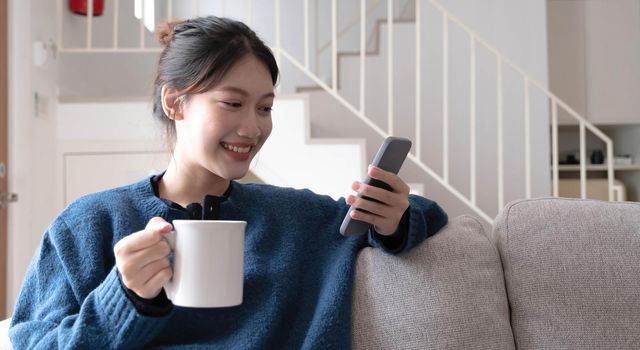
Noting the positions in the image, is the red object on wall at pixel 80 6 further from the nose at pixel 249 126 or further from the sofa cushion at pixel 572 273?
the sofa cushion at pixel 572 273

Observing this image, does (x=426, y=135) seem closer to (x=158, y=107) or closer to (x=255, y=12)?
(x=255, y=12)

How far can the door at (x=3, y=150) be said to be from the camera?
2.77 m

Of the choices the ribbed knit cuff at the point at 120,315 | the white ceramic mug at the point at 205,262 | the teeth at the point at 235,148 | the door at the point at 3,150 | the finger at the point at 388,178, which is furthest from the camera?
the door at the point at 3,150

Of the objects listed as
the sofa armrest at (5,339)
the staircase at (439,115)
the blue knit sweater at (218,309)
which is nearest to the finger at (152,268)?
the blue knit sweater at (218,309)

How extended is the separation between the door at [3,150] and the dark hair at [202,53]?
71.2 inches

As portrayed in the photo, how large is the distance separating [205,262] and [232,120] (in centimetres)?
36

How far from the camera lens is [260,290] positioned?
111 centimetres

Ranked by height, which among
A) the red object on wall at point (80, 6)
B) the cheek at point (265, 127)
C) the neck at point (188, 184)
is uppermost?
the red object on wall at point (80, 6)

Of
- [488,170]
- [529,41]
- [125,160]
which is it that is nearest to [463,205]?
[488,170]

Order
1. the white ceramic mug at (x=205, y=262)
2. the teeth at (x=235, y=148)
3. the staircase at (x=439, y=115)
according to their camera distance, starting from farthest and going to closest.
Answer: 1. the staircase at (x=439, y=115)
2. the teeth at (x=235, y=148)
3. the white ceramic mug at (x=205, y=262)

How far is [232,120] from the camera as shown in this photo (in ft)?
3.62

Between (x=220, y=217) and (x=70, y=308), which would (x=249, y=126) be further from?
(x=70, y=308)

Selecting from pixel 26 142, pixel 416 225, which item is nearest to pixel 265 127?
pixel 416 225

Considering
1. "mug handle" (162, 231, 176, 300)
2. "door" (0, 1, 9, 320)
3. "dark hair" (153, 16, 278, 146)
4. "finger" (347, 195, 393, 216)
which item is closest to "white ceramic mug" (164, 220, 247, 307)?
"mug handle" (162, 231, 176, 300)
